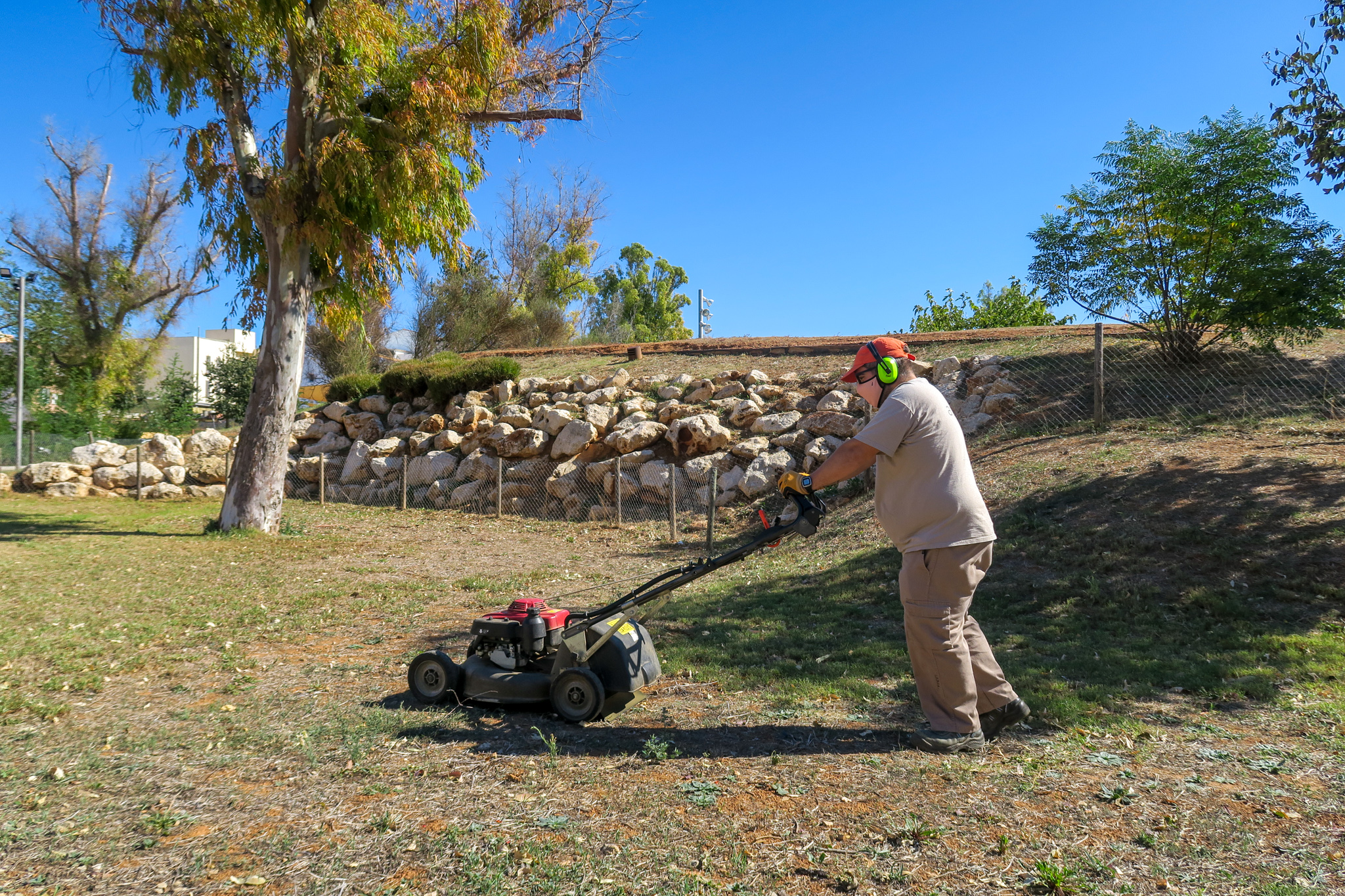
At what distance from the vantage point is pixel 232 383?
90.7ft

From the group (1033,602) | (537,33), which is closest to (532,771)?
(1033,602)

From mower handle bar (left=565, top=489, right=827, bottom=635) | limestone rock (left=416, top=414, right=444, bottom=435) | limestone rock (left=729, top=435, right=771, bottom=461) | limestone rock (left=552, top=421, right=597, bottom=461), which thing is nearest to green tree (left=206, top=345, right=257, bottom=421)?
limestone rock (left=416, top=414, right=444, bottom=435)

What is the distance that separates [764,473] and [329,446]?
11.2m

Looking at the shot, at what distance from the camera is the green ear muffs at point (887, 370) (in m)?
Answer: 4.42

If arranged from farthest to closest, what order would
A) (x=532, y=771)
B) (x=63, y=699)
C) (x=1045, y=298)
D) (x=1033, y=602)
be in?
(x=1045, y=298), (x=1033, y=602), (x=63, y=699), (x=532, y=771)

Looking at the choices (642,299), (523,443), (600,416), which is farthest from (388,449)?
(642,299)

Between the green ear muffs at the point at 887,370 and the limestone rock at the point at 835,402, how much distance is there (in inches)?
409

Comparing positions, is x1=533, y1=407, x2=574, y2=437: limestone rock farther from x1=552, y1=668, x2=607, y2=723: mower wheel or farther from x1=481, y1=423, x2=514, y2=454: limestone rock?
x1=552, y1=668, x2=607, y2=723: mower wheel

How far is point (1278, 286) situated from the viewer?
432 inches

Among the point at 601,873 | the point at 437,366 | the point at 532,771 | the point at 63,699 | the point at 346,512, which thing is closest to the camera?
the point at 601,873

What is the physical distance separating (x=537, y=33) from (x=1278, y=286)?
1129cm

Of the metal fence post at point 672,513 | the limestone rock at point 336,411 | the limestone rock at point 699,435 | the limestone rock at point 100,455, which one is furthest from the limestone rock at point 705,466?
the limestone rock at point 100,455

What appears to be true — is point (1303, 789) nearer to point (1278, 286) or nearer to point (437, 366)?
point (1278, 286)

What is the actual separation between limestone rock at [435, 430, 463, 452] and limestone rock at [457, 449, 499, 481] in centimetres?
66
